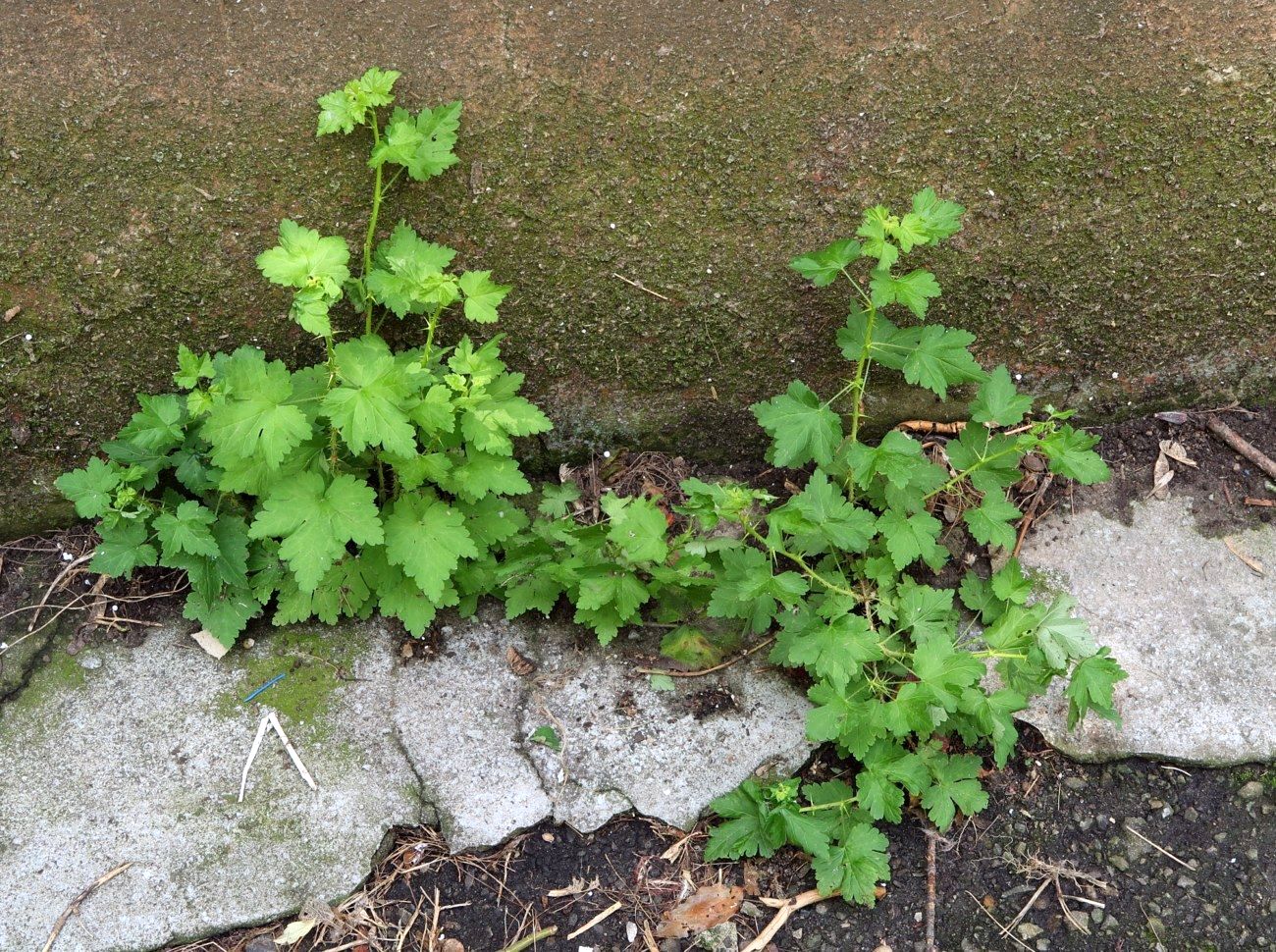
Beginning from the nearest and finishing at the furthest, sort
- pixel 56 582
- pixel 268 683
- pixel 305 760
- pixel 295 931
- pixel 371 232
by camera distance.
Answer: pixel 295 931 < pixel 371 232 < pixel 305 760 < pixel 268 683 < pixel 56 582

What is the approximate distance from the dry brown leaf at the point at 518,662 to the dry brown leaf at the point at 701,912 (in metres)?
0.75

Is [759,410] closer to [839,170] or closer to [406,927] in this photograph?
[839,170]

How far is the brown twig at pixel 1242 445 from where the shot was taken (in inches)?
126

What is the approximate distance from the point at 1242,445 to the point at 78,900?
3.50 m

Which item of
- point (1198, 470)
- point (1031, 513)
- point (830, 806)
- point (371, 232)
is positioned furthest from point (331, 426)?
point (1198, 470)

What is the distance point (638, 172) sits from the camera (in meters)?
2.79

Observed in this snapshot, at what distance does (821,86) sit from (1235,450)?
173cm

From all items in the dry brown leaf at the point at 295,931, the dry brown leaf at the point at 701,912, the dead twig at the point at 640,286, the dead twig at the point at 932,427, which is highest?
the dead twig at the point at 640,286

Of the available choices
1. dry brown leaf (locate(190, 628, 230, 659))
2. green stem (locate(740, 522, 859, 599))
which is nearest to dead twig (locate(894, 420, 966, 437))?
green stem (locate(740, 522, 859, 599))

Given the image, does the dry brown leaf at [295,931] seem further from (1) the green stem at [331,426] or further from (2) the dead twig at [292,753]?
(1) the green stem at [331,426]

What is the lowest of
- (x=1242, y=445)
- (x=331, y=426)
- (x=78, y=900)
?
(x=78, y=900)

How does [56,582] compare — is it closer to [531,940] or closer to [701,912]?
[531,940]

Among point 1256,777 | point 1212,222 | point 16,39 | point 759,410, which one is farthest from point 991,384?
point 16,39

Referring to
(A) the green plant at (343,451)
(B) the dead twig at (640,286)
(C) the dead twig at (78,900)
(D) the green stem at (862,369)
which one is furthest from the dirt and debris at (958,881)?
(B) the dead twig at (640,286)
